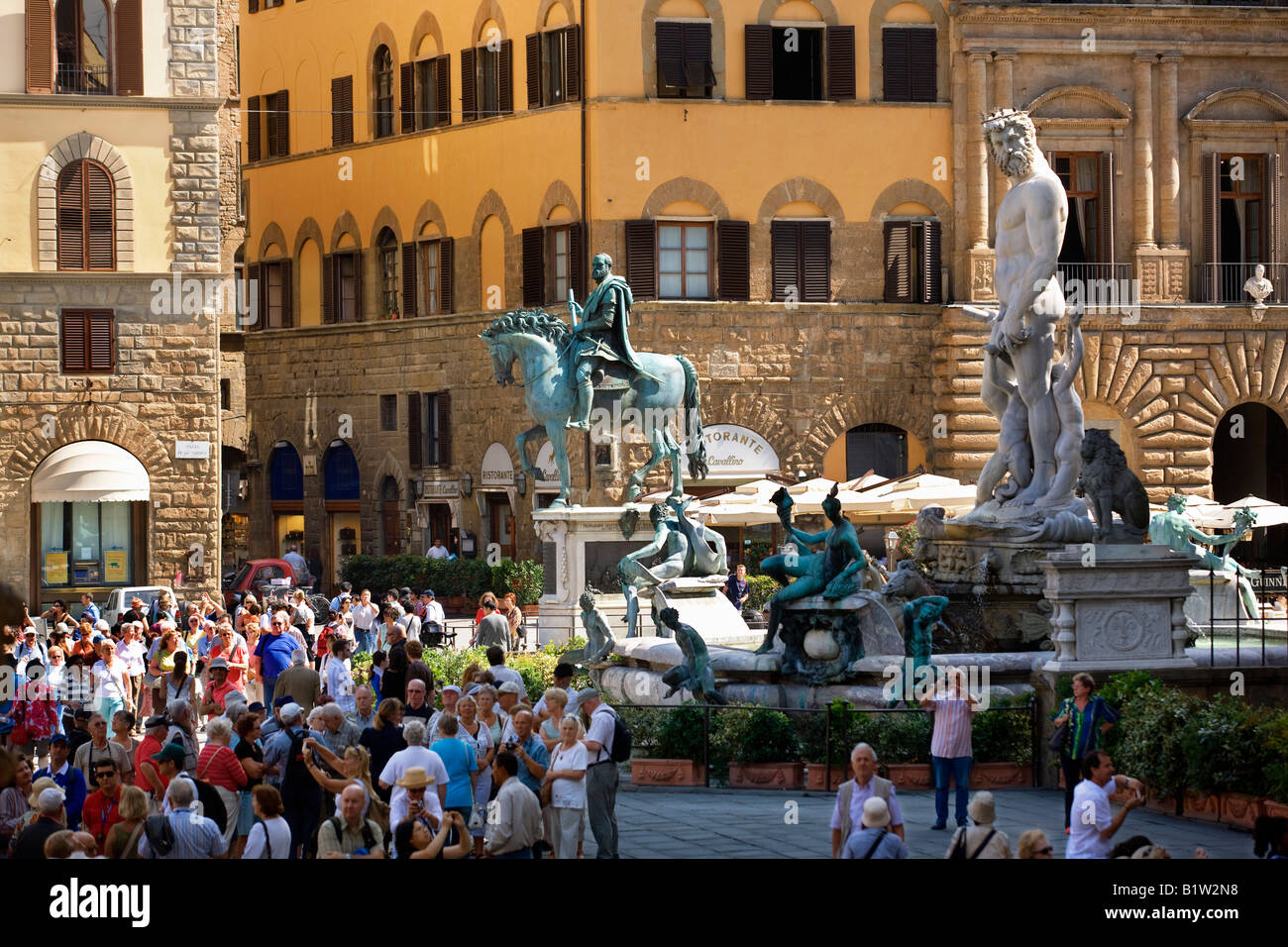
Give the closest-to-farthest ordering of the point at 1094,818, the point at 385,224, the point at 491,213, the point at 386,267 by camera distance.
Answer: the point at 1094,818, the point at 491,213, the point at 385,224, the point at 386,267

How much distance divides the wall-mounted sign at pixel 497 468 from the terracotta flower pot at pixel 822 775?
2623cm

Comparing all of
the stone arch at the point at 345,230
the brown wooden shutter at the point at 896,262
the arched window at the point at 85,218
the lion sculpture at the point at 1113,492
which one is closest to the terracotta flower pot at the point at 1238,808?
the lion sculpture at the point at 1113,492

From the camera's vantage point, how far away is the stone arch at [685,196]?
4100 centimetres

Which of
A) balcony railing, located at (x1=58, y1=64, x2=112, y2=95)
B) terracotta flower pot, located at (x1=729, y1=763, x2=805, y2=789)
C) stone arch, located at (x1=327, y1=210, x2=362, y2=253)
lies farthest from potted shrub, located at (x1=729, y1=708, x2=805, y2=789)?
stone arch, located at (x1=327, y1=210, x2=362, y2=253)

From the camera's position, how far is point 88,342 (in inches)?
1446

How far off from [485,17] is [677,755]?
1163 inches

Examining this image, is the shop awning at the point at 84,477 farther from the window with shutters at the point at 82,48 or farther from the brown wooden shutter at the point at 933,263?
the brown wooden shutter at the point at 933,263

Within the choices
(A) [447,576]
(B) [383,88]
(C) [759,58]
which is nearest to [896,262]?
(C) [759,58]

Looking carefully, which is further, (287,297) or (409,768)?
(287,297)

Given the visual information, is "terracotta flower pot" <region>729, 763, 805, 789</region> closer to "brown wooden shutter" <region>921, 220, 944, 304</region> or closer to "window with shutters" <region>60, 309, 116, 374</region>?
"window with shutters" <region>60, 309, 116, 374</region>

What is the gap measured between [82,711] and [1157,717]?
24.3ft

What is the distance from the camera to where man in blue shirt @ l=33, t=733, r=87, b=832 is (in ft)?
44.6

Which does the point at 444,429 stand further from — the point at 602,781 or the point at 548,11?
the point at 602,781
